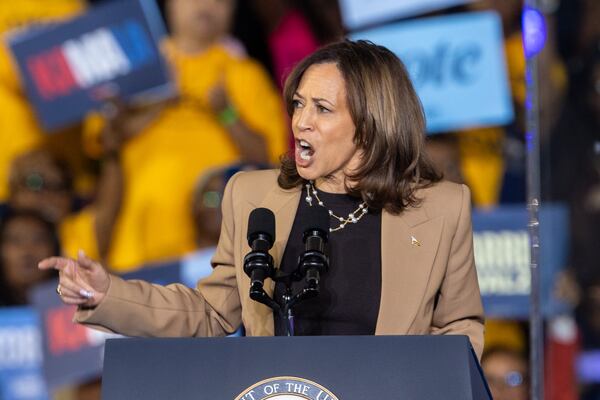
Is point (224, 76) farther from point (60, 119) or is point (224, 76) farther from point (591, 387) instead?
point (591, 387)

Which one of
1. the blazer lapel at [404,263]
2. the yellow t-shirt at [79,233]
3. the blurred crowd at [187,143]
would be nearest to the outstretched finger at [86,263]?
the blazer lapel at [404,263]

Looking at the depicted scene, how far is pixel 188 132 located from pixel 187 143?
6 centimetres

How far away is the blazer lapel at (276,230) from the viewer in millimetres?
2193

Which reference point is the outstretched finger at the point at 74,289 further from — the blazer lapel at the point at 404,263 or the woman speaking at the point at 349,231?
the blazer lapel at the point at 404,263

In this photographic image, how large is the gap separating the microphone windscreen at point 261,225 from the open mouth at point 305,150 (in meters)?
0.25

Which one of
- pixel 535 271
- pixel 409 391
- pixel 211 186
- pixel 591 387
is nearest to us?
pixel 409 391

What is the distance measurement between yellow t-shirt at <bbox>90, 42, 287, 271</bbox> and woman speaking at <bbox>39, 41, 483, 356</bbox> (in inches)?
115

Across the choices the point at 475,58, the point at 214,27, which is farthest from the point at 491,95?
the point at 214,27

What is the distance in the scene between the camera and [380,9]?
17.6 feet

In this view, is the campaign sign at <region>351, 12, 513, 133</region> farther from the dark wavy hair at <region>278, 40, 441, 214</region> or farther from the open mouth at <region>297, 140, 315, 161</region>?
the open mouth at <region>297, 140, 315, 161</region>

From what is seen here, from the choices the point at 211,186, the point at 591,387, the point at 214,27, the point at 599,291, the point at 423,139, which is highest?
the point at 214,27

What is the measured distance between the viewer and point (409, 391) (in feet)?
5.70

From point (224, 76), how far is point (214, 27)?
0.84 ft

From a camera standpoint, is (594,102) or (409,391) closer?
(409,391)
